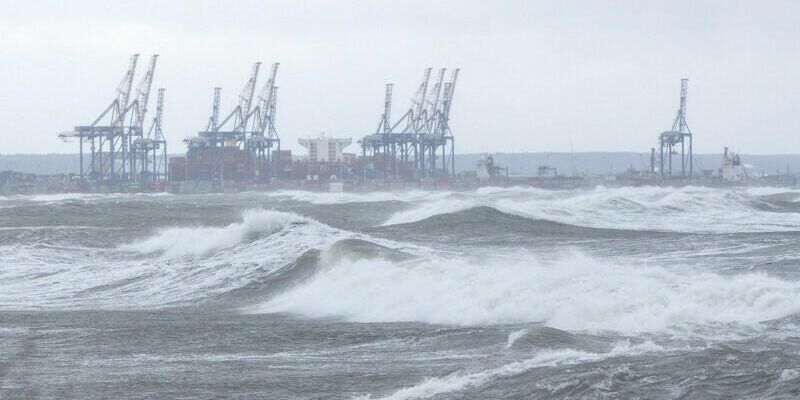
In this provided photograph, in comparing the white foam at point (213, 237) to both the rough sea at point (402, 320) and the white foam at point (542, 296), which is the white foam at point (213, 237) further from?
the white foam at point (542, 296)

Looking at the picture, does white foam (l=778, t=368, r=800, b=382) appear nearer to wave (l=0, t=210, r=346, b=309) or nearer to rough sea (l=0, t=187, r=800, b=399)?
rough sea (l=0, t=187, r=800, b=399)

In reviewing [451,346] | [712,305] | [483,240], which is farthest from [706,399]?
[483,240]

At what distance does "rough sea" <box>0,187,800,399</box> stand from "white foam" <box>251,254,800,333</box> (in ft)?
0.14

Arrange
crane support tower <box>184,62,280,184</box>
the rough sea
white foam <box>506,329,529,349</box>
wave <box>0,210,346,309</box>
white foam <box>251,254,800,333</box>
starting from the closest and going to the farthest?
the rough sea → white foam <box>506,329,529,349</box> → white foam <box>251,254,800,333</box> → wave <box>0,210,346,309</box> → crane support tower <box>184,62,280,184</box>

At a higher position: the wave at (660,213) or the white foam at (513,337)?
the white foam at (513,337)

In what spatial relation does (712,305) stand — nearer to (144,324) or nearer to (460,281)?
(460,281)

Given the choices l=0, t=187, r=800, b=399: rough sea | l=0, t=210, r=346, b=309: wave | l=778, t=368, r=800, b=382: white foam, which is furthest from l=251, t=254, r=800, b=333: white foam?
l=778, t=368, r=800, b=382: white foam

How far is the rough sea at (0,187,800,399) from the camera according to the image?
11367mm

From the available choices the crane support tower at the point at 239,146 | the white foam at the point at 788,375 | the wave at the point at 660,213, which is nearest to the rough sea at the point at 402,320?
the white foam at the point at 788,375

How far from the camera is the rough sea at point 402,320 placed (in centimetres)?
1137

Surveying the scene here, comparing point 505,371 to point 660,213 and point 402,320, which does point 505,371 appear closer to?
point 402,320

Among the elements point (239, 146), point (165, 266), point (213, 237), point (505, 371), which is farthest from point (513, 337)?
point (239, 146)

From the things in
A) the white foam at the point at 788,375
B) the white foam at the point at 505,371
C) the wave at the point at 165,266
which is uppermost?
the white foam at the point at 788,375

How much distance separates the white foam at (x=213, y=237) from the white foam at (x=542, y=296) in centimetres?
1086
